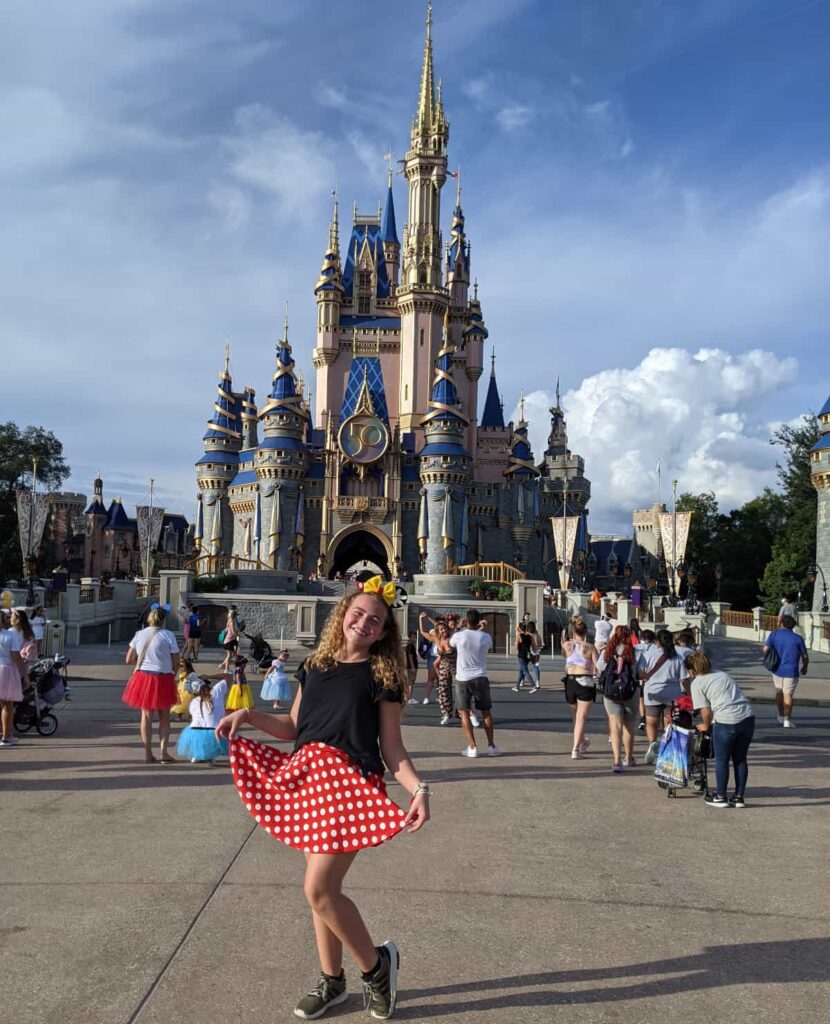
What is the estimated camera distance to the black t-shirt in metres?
3.83

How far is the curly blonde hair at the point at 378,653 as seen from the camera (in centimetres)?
395

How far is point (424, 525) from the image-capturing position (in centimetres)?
5134

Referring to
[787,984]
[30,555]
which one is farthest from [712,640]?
Answer: [787,984]

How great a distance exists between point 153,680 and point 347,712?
5922 mm

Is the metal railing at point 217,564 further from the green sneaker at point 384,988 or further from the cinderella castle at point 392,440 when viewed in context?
the green sneaker at point 384,988

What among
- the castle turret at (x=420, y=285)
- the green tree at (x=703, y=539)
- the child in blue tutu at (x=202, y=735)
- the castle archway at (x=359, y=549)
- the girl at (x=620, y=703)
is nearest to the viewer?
the child in blue tutu at (x=202, y=735)

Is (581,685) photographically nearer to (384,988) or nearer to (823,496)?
(384,988)

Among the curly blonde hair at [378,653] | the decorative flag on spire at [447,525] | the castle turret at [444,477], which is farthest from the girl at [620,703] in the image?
the decorative flag on spire at [447,525]

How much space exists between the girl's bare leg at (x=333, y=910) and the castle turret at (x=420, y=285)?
2123 inches

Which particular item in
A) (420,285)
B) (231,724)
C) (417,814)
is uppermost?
(420,285)

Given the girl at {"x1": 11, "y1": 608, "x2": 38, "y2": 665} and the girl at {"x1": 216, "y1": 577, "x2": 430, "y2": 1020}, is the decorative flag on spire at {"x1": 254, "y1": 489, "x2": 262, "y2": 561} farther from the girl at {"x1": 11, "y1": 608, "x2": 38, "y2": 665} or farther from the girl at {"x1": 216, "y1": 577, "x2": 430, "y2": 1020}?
the girl at {"x1": 216, "y1": 577, "x2": 430, "y2": 1020}

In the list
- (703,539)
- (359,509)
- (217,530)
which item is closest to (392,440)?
(359,509)

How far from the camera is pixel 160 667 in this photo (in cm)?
920

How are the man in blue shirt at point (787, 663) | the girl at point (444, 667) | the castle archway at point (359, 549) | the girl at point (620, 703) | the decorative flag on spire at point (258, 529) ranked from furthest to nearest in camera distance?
the castle archway at point (359, 549) < the decorative flag on spire at point (258, 529) < the man in blue shirt at point (787, 663) < the girl at point (444, 667) < the girl at point (620, 703)
